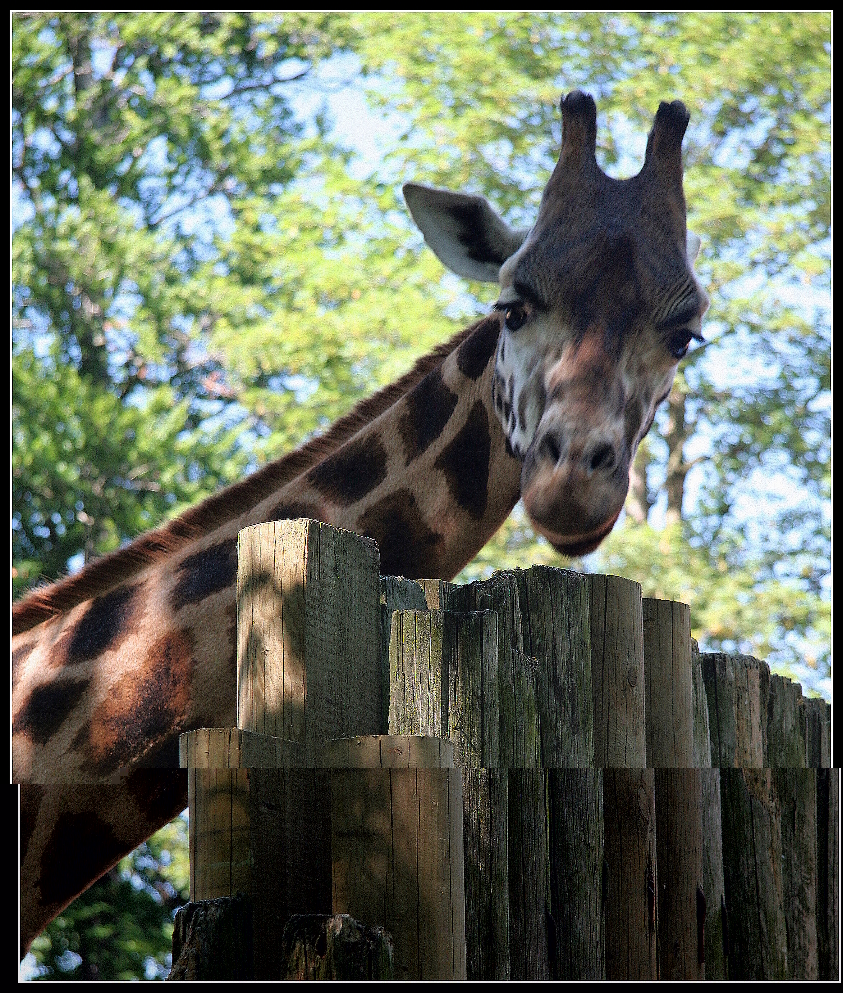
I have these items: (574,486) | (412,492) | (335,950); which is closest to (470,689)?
(335,950)

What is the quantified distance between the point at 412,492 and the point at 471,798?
1.58m

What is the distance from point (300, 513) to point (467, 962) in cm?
167

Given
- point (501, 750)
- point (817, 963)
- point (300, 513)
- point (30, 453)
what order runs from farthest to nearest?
point (30, 453) < point (300, 513) < point (817, 963) < point (501, 750)

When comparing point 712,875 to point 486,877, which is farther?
point 712,875

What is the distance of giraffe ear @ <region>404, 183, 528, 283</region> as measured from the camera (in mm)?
3648

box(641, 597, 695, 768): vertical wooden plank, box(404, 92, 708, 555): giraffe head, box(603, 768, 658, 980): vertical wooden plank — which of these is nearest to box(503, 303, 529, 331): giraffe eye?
box(404, 92, 708, 555): giraffe head

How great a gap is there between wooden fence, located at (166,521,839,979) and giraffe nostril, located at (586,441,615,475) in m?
0.60

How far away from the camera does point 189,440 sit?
9.31 m

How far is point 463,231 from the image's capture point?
3703 millimetres

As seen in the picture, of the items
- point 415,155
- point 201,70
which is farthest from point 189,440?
point 201,70

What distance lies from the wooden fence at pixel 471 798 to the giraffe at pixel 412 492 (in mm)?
823

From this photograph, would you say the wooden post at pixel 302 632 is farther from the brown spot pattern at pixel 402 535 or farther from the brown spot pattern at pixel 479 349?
the brown spot pattern at pixel 479 349

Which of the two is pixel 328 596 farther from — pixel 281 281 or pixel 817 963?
pixel 281 281

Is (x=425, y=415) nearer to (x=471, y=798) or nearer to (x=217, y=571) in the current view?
(x=217, y=571)
